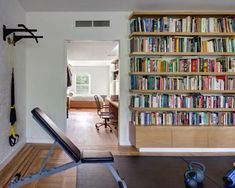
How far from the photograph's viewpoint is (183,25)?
4.15m

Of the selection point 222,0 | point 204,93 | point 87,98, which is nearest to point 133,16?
point 222,0

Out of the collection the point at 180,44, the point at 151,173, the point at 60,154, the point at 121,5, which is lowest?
the point at 60,154

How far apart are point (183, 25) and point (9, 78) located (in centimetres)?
297

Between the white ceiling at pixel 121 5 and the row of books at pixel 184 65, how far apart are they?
3.04ft

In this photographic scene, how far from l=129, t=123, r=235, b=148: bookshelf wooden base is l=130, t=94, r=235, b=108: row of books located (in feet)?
1.28

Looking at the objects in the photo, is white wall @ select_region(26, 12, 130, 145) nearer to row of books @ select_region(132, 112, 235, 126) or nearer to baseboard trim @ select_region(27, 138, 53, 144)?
baseboard trim @ select_region(27, 138, 53, 144)

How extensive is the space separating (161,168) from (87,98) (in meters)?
9.22

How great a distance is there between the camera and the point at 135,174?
2.72m

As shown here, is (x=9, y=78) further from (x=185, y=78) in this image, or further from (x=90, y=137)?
(x=185, y=78)

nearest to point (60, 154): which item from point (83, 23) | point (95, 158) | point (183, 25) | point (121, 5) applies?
point (95, 158)

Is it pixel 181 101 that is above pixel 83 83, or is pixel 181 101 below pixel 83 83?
below

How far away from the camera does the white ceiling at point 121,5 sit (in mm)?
3996

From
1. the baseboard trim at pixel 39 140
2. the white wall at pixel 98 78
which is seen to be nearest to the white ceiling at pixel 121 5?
the baseboard trim at pixel 39 140

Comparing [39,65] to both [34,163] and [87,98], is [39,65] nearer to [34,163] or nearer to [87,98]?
[34,163]
